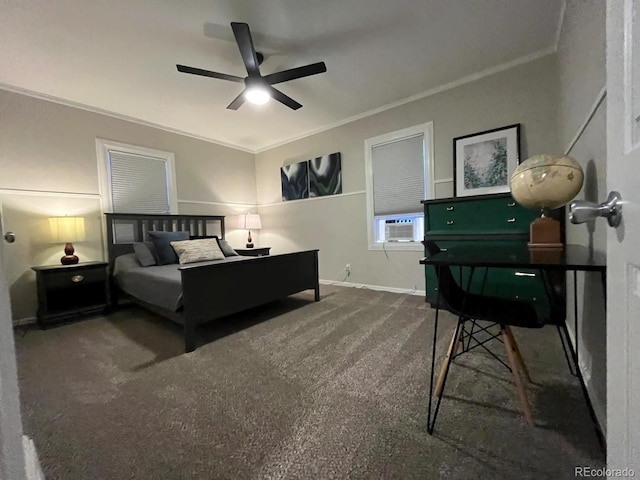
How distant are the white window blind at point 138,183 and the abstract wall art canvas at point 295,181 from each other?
6.04 feet

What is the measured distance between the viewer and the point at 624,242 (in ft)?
1.57

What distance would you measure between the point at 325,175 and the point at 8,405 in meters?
4.02

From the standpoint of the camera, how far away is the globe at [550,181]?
1251mm

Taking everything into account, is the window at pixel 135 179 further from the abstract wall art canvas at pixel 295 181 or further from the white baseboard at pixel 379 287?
the white baseboard at pixel 379 287

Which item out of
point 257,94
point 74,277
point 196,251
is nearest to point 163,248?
point 196,251

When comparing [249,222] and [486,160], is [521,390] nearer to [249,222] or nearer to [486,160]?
[486,160]

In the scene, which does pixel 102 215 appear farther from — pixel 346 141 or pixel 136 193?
pixel 346 141

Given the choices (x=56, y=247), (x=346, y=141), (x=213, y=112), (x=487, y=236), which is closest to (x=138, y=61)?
(x=213, y=112)

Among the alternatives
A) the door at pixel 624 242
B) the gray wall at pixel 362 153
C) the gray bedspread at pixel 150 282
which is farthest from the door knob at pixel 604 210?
the gray wall at pixel 362 153

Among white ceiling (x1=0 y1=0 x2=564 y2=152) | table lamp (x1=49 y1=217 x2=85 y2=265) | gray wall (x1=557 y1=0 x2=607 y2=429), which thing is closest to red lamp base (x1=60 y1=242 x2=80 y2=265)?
table lamp (x1=49 y1=217 x2=85 y2=265)

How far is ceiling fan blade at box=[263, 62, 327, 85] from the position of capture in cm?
214

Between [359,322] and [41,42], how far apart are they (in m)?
3.57

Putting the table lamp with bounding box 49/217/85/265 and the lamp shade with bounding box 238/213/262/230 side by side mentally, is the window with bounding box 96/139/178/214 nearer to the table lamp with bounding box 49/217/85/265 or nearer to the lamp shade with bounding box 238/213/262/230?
the table lamp with bounding box 49/217/85/265

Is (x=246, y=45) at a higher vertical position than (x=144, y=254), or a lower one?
higher
